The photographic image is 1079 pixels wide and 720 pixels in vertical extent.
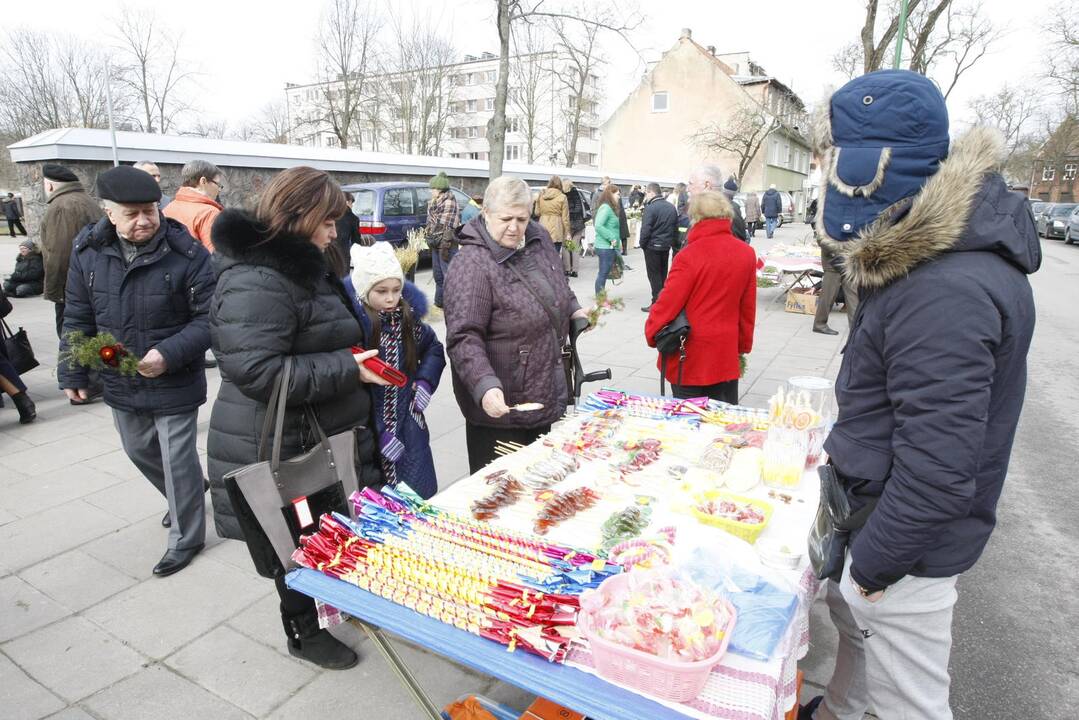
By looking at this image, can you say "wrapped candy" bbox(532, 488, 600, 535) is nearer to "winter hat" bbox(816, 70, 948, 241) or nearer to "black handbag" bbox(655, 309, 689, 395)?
"winter hat" bbox(816, 70, 948, 241)

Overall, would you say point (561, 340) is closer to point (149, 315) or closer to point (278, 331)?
point (278, 331)

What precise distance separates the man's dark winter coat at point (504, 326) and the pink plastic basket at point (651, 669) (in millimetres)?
1348

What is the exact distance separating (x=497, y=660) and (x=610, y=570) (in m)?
0.38

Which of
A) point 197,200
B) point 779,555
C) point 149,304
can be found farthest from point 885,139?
point 197,200

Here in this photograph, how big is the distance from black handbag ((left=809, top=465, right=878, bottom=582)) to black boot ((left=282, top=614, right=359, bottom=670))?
1.85 meters

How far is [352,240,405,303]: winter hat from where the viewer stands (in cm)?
265

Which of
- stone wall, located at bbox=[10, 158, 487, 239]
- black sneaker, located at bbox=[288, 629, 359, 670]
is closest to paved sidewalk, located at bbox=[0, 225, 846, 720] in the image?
black sneaker, located at bbox=[288, 629, 359, 670]

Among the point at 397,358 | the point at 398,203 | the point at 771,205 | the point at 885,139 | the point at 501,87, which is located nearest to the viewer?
the point at 885,139

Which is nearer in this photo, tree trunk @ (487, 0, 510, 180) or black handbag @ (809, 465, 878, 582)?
black handbag @ (809, 465, 878, 582)

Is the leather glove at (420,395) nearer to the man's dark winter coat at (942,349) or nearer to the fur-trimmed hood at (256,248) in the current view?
the fur-trimmed hood at (256,248)

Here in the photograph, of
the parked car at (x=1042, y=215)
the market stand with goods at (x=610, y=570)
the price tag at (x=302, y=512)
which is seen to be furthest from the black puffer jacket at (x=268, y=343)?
the parked car at (x=1042, y=215)

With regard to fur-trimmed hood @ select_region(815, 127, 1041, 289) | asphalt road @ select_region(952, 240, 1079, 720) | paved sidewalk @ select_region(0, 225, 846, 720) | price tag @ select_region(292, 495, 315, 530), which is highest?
fur-trimmed hood @ select_region(815, 127, 1041, 289)

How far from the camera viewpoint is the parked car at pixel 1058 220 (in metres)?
25.6

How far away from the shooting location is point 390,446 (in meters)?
2.70
